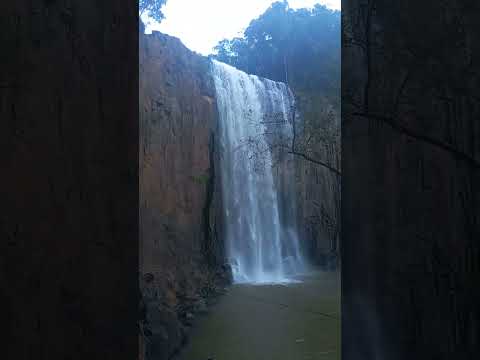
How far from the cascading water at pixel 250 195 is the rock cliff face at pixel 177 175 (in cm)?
69

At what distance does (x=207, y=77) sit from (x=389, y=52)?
1308 centimetres

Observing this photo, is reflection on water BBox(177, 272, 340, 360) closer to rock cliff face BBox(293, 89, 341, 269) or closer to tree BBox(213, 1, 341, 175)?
rock cliff face BBox(293, 89, 341, 269)

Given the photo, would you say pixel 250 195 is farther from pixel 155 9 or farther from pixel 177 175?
pixel 155 9

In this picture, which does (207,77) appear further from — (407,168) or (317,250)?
(407,168)

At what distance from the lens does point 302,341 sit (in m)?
8.24

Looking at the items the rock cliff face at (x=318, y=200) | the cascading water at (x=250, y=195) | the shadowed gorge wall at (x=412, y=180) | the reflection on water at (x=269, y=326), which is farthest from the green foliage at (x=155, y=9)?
the shadowed gorge wall at (x=412, y=180)

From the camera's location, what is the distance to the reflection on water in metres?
7.77

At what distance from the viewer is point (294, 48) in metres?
25.0
